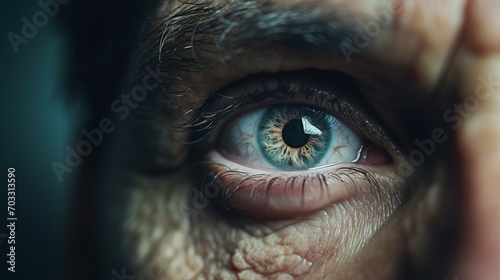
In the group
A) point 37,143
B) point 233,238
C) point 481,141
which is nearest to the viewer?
point 481,141

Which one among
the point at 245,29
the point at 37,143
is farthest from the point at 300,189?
the point at 37,143

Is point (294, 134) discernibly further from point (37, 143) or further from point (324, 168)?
point (37, 143)

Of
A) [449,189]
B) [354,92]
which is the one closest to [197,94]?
[354,92]

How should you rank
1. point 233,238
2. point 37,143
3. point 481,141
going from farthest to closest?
point 37,143 → point 233,238 → point 481,141

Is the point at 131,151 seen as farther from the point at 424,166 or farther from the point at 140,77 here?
the point at 424,166

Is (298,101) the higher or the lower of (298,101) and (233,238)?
the higher

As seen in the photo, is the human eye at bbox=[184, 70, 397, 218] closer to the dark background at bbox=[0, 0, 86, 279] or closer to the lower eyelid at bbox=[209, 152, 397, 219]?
the lower eyelid at bbox=[209, 152, 397, 219]

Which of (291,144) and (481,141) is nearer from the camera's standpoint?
(481,141)

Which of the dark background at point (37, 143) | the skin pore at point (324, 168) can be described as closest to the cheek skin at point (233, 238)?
the skin pore at point (324, 168)
